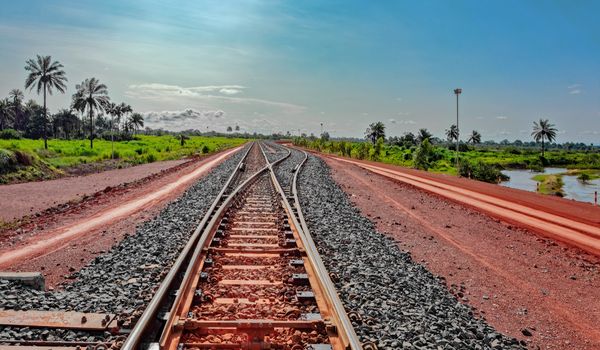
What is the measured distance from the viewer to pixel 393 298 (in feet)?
18.2

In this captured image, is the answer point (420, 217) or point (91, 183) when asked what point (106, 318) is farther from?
point (91, 183)

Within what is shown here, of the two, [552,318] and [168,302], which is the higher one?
[168,302]

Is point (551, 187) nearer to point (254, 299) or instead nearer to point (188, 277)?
point (254, 299)

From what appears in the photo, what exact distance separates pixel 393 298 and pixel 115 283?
3.51 meters

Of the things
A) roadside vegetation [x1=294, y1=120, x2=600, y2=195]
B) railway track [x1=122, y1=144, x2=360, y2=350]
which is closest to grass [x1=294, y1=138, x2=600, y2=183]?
roadside vegetation [x1=294, y1=120, x2=600, y2=195]

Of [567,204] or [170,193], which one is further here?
[567,204]

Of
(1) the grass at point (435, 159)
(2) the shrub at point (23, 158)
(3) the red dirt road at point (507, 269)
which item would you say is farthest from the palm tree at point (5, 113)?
(3) the red dirt road at point (507, 269)

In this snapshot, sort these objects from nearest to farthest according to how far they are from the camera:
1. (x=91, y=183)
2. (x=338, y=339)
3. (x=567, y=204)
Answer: (x=338, y=339)
(x=567, y=204)
(x=91, y=183)

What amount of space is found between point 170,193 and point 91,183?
952cm

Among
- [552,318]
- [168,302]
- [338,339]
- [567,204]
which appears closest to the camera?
[338,339]

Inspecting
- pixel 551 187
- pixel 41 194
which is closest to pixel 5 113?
pixel 41 194

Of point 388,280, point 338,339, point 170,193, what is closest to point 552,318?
point 388,280

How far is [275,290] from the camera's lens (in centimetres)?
557

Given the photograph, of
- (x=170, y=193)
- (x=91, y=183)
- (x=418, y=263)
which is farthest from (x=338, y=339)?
(x=91, y=183)
